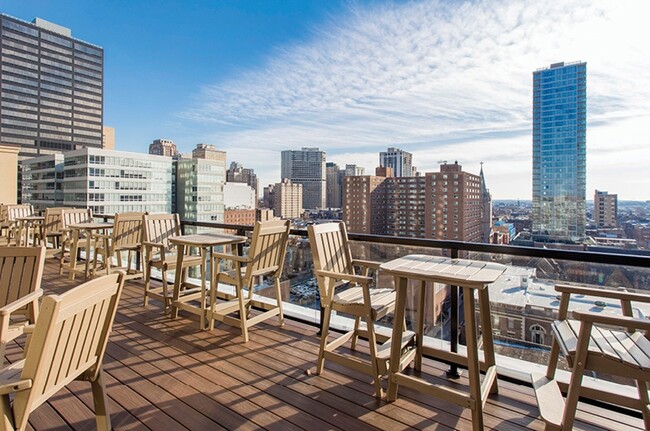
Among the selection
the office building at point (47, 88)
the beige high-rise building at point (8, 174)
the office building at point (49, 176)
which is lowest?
the beige high-rise building at point (8, 174)

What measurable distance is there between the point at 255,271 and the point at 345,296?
118 centimetres

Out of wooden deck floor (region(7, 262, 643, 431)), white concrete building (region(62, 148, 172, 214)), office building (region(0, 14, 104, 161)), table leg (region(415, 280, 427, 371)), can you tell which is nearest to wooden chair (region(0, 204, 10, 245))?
wooden deck floor (region(7, 262, 643, 431))

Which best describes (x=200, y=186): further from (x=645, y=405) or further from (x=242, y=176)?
(x=645, y=405)

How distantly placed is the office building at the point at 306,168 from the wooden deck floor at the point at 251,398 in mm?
20534

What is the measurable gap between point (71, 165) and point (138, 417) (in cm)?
3917

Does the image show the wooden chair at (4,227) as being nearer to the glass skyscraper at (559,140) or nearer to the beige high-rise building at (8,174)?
the beige high-rise building at (8,174)

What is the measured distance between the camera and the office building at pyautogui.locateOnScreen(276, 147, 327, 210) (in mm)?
25516

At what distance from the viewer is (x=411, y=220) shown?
38.4ft

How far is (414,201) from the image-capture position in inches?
530

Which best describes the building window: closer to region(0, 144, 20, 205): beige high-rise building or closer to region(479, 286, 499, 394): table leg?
region(479, 286, 499, 394): table leg

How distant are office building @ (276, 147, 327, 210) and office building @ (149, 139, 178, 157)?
21.8 meters

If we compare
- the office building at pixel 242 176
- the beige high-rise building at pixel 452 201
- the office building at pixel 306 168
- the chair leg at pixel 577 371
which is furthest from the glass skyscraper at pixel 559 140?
the office building at pixel 242 176

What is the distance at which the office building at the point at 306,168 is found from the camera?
25516 millimetres

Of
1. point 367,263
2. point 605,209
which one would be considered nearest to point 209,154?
point 605,209
